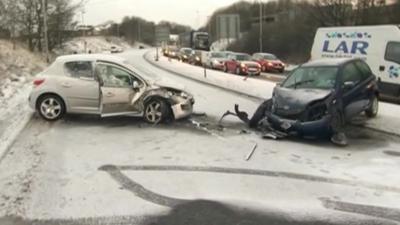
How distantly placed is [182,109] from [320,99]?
3.30 m

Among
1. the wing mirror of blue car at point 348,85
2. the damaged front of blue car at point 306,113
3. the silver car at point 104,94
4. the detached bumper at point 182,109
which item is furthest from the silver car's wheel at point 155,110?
the wing mirror of blue car at point 348,85

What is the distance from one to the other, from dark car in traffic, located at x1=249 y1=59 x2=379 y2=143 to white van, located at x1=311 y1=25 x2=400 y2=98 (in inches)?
254

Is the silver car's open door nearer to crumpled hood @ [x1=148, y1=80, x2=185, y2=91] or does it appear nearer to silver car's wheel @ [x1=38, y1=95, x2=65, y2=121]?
crumpled hood @ [x1=148, y1=80, x2=185, y2=91]

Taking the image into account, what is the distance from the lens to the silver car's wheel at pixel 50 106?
1338cm

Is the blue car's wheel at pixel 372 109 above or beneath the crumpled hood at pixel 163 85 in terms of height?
beneath

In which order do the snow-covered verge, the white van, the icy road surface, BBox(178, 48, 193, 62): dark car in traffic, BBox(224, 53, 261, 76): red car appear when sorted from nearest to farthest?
1. the icy road surface
2. the white van
3. BBox(224, 53, 261, 76): red car
4. BBox(178, 48, 193, 62): dark car in traffic
5. the snow-covered verge

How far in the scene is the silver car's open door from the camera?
13.1 m

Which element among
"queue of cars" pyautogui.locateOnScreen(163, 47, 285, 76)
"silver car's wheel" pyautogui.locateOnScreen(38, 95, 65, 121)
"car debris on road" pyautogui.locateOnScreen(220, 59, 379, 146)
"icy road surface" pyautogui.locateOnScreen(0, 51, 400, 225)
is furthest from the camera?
"queue of cars" pyautogui.locateOnScreen(163, 47, 285, 76)

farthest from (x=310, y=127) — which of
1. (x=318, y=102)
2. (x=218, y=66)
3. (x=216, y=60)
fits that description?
(x=216, y=60)

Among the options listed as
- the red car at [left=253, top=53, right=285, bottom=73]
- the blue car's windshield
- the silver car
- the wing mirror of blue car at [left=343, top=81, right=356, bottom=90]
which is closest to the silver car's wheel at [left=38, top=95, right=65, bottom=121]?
the silver car

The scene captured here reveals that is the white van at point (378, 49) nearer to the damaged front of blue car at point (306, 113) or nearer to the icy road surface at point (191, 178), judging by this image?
the icy road surface at point (191, 178)

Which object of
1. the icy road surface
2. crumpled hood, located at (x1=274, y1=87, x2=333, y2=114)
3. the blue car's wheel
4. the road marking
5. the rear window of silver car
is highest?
the rear window of silver car

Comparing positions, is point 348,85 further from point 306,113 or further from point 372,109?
point 372,109

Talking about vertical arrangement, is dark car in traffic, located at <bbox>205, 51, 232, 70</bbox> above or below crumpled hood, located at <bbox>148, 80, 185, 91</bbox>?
below
